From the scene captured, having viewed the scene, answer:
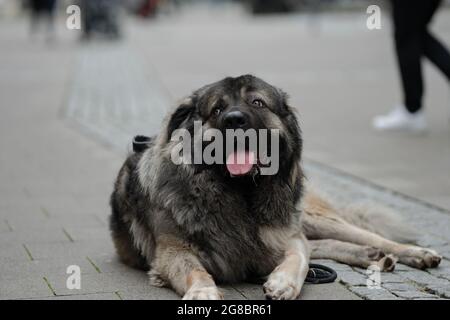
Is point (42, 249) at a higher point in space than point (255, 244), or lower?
lower

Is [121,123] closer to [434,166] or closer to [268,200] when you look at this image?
[434,166]

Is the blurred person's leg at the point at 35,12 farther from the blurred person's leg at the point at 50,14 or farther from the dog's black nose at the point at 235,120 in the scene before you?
the dog's black nose at the point at 235,120

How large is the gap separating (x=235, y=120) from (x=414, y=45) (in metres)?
5.70

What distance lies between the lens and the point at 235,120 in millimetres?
4445

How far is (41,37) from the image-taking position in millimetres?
31516

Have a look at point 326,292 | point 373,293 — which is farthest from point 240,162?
point 373,293

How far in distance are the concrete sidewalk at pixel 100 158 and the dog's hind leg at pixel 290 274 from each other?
0.13 m

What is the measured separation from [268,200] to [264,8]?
1659 inches

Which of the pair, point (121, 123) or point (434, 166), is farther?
point (121, 123)

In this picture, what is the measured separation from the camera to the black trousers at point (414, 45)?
9.51m

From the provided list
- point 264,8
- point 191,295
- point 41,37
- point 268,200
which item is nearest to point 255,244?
point 268,200

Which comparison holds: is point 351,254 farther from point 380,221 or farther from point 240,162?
point 240,162

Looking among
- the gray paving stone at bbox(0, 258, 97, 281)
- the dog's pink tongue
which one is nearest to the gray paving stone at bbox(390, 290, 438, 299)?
the dog's pink tongue

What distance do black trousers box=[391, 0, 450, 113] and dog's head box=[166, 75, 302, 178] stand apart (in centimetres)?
513
